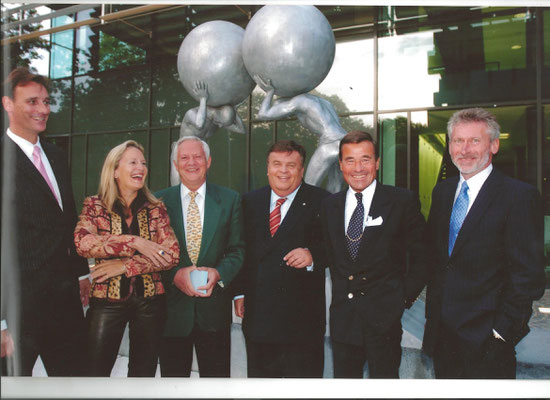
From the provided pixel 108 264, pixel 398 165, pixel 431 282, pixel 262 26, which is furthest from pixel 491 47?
pixel 108 264

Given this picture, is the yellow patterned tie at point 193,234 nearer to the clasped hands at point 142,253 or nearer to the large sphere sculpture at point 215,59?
the clasped hands at point 142,253

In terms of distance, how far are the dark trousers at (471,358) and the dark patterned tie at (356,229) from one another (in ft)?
2.05

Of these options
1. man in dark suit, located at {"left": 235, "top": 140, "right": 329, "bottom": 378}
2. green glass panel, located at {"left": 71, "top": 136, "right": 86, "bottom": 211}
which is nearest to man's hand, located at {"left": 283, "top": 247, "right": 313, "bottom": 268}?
man in dark suit, located at {"left": 235, "top": 140, "right": 329, "bottom": 378}

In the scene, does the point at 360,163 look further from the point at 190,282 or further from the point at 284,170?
the point at 190,282

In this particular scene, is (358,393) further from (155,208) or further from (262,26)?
(262,26)

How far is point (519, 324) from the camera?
2.11 m

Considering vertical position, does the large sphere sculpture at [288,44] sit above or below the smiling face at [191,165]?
above

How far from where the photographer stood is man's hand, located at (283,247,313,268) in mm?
2547

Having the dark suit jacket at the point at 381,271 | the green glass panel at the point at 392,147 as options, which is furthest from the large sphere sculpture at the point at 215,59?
the green glass panel at the point at 392,147

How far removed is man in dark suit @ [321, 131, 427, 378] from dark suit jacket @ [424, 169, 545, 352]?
18 cm

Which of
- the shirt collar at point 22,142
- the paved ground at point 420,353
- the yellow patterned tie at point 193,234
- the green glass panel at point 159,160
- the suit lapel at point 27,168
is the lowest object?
the paved ground at point 420,353

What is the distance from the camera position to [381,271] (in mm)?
2330

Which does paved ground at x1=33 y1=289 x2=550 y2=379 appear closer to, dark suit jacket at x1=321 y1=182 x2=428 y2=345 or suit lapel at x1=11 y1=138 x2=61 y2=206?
dark suit jacket at x1=321 y1=182 x2=428 y2=345

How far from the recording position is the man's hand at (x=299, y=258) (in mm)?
2547
